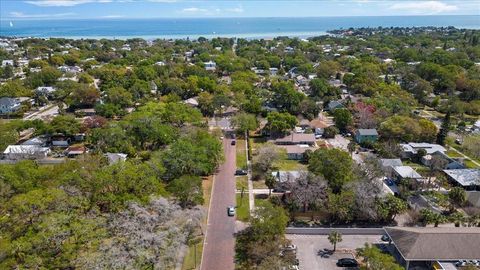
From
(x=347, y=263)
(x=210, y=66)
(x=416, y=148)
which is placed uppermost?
(x=210, y=66)

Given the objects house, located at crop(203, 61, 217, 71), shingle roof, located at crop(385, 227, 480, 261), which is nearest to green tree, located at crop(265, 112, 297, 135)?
shingle roof, located at crop(385, 227, 480, 261)

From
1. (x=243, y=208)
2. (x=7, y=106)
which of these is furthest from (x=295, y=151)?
(x=7, y=106)

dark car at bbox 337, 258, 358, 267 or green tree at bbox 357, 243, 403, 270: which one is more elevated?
green tree at bbox 357, 243, 403, 270

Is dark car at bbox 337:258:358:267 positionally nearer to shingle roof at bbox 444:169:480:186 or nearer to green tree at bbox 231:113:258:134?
shingle roof at bbox 444:169:480:186

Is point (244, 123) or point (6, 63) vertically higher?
point (6, 63)

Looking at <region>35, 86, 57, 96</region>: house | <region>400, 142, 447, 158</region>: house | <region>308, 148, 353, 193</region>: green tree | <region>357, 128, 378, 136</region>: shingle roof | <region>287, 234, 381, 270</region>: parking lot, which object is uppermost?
<region>35, 86, 57, 96</region>: house

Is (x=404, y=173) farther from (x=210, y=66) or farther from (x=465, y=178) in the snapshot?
(x=210, y=66)
